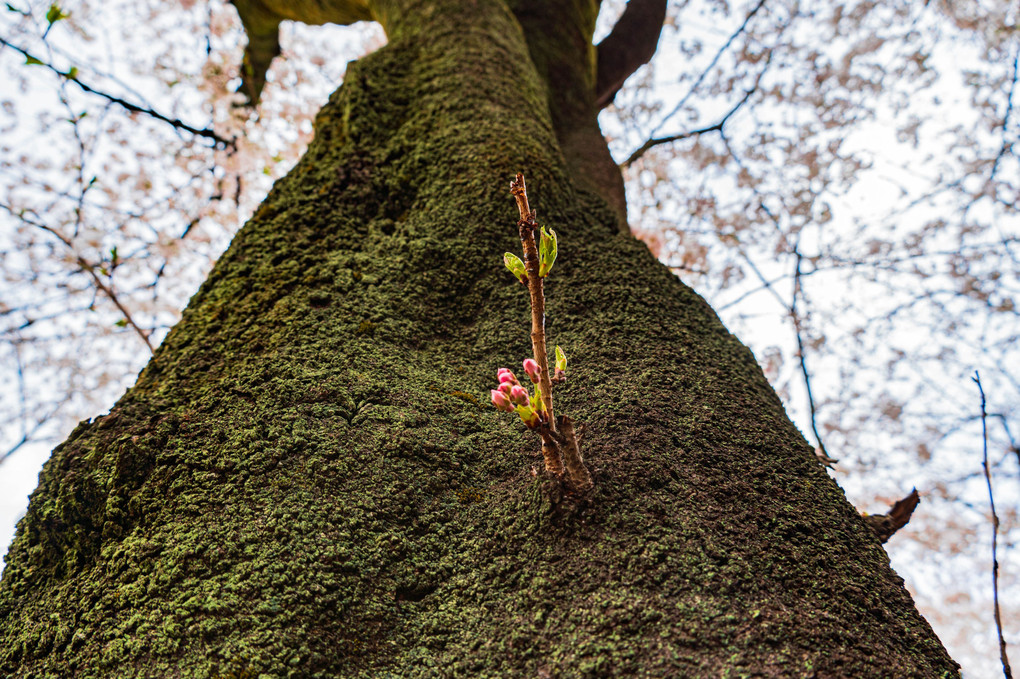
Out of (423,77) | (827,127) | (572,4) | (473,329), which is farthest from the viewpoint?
(827,127)

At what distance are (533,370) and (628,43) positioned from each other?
3.56 metres

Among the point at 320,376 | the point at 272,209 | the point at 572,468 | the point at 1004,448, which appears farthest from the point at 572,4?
the point at 1004,448

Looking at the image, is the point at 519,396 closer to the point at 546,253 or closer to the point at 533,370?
the point at 533,370

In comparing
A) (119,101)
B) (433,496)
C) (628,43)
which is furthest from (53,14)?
(628,43)

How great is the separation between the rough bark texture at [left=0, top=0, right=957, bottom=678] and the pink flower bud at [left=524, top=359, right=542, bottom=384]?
21 centimetres

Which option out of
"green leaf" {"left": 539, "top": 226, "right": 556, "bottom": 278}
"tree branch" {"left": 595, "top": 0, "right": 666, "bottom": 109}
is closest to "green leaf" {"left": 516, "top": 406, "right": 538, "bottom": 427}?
"green leaf" {"left": 539, "top": 226, "right": 556, "bottom": 278}

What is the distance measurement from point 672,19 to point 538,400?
6569 mm

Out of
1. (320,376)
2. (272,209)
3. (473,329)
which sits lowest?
(320,376)

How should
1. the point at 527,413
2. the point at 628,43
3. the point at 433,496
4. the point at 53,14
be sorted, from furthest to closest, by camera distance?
the point at 628,43, the point at 53,14, the point at 433,496, the point at 527,413

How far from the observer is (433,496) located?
0.92 m

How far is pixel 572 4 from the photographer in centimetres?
306

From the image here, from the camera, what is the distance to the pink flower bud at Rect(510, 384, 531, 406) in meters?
0.69

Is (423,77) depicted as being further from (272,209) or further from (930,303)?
(930,303)

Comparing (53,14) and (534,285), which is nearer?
(534,285)
